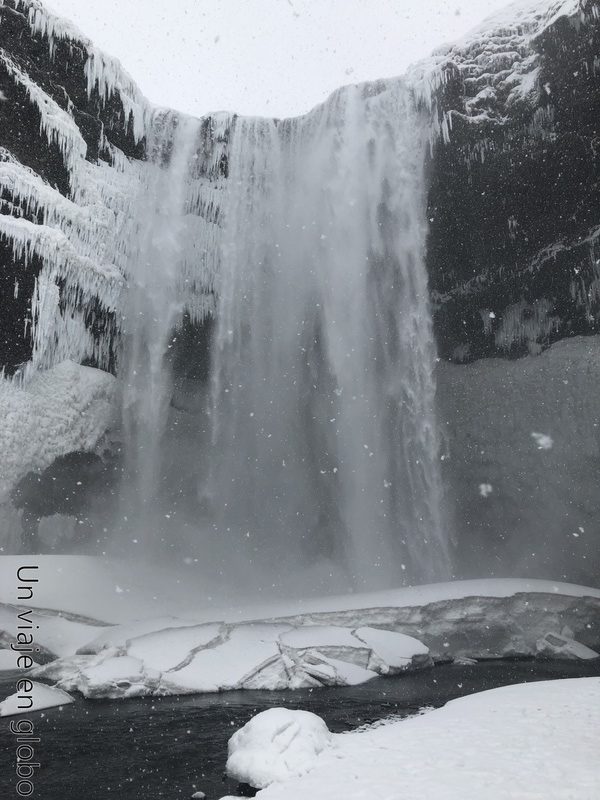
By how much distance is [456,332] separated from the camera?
1705 cm

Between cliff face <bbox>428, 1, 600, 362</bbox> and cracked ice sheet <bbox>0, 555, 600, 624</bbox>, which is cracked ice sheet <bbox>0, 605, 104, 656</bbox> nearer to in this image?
cracked ice sheet <bbox>0, 555, 600, 624</bbox>

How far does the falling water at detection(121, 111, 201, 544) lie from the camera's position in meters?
15.2

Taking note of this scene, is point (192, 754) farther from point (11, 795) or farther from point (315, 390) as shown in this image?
point (315, 390)

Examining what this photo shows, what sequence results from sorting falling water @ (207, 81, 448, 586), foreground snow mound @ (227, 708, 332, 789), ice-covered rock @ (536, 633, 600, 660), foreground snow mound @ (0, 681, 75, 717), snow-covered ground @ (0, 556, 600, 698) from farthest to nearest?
falling water @ (207, 81, 448, 586) → ice-covered rock @ (536, 633, 600, 660) → snow-covered ground @ (0, 556, 600, 698) → foreground snow mound @ (0, 681, 75, 717) → foreground snow mound @ (227, 708, 332, 789)

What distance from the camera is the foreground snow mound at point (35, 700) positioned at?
7.22 m

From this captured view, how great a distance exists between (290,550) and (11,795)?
1381 cm

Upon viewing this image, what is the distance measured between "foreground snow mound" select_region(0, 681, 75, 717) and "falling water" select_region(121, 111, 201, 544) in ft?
27.3

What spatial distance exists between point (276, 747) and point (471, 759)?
172 cm

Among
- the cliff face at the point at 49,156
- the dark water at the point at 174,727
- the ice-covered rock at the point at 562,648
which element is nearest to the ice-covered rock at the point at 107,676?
the dark water at the point at 174,727

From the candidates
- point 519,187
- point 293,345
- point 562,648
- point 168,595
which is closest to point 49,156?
point 293,345

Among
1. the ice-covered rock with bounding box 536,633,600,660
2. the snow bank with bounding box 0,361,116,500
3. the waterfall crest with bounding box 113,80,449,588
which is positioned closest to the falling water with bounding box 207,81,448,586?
the waterfall crest with bounding box 113,80,449,588

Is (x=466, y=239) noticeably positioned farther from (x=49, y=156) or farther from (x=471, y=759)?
(x=471, y=759)

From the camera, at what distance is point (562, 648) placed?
11.1 meters

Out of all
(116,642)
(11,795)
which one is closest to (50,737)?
(11,795)
